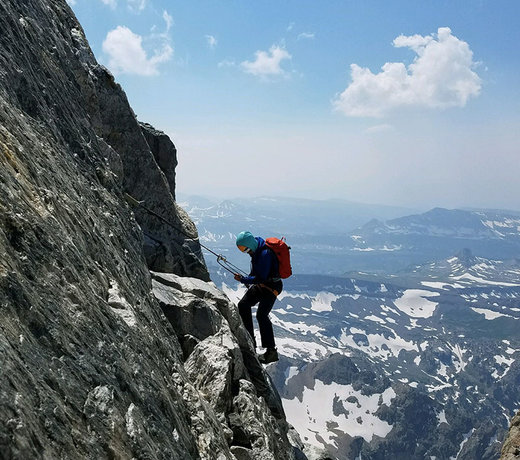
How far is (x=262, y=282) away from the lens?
16.7 m

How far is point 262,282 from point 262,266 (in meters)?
0.71

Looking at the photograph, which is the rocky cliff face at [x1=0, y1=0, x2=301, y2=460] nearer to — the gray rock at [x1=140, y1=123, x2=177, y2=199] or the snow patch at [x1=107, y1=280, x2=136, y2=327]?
the snow patch at [x1=107, y1=280, x2=136, y2=327]

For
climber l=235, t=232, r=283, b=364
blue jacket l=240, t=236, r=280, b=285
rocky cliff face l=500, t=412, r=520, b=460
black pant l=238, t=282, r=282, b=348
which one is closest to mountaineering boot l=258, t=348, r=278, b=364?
climber l=235, t=232, r=283, b=364

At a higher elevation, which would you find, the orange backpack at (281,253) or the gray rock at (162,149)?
the gray rock at (162,149)

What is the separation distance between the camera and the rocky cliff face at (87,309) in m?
6.04

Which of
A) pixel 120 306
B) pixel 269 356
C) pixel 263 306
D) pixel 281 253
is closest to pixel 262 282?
pixel 263 306

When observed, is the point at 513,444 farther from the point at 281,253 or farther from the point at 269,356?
the point at 281,253

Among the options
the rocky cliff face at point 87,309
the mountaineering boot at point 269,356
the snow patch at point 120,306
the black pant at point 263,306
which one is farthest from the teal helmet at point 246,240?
the snow patch at point 120,306

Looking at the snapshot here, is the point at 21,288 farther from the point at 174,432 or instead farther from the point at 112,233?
the point at 112,233

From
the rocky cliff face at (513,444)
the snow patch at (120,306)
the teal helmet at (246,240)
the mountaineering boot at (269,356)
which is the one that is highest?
the teal helmet at (246,240)

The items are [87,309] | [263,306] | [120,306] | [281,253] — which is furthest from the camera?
[263,306]

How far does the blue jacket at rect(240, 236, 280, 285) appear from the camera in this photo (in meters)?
16.3

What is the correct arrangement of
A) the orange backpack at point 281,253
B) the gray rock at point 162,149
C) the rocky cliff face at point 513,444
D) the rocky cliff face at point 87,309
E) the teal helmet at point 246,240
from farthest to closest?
the gray rock at point 162,149 → the rocky cliff face at point 513,444 → the orange backpack at point 281,253 → the teal helmet at point 246,240 → the rocky cliff face at point 87,309

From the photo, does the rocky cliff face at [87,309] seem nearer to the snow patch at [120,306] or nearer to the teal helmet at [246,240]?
the snow patch at [120,306]
